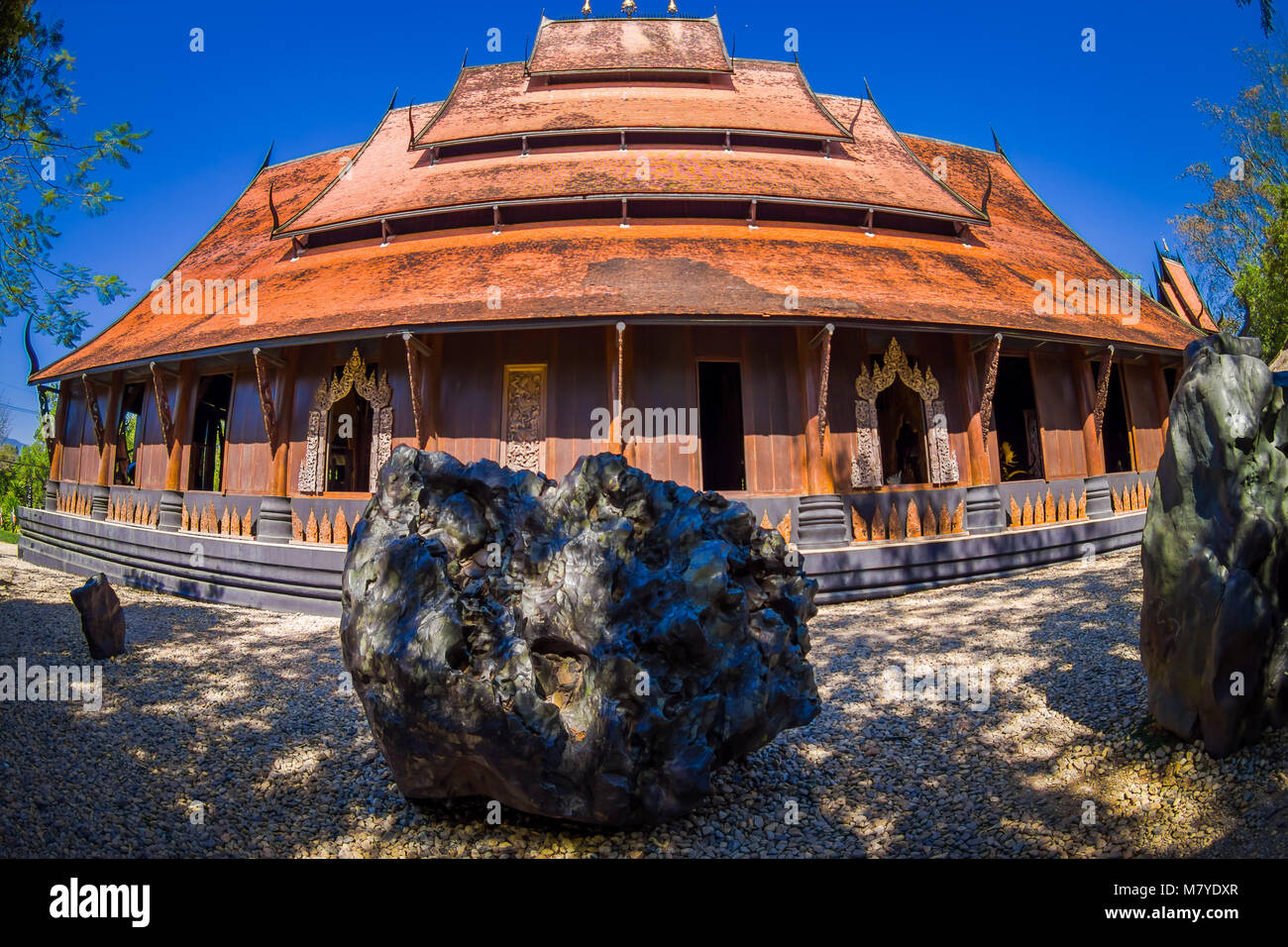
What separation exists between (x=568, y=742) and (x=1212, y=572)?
347cm

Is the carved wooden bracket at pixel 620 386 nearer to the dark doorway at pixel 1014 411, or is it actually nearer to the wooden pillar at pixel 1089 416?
the wooden pillar at pixel 1089 416

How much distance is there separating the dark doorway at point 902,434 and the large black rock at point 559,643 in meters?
8.29

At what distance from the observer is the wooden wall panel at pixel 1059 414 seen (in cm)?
1176

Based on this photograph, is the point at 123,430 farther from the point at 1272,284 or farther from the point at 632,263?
the point at 1272,284

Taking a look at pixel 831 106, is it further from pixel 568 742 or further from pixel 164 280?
pixel 568 742

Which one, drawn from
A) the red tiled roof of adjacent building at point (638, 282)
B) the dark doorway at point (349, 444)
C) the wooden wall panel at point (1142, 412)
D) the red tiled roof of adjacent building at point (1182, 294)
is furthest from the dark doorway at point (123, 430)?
the red tiled roof of adjacent building at point (1182, 294)

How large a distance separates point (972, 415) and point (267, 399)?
1165 centimetres

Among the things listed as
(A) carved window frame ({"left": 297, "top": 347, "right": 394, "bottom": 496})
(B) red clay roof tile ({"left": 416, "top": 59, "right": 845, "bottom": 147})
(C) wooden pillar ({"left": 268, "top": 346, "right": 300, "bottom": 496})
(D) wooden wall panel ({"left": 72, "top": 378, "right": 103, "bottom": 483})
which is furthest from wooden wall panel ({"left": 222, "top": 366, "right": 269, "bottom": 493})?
(B) red clay roof tile ({"left": 416, "top": 59, "right": 845, "bottom": 147})

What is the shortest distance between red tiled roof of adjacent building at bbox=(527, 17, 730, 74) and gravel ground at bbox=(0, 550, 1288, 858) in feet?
49.6

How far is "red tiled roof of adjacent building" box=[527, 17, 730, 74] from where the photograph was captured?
15648mm

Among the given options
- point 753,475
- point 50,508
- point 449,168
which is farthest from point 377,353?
point 50,508

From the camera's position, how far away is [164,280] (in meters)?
15.6

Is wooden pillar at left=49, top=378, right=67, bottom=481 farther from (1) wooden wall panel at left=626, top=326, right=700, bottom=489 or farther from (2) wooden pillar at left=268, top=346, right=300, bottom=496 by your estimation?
(1) wooden wall panel at left=626, top=326, right=700, bottom=489

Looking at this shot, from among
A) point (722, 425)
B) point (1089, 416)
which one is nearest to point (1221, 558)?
point (1089, 416)
